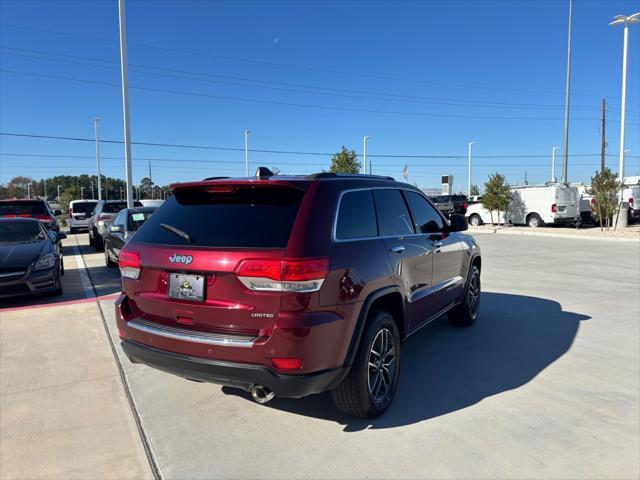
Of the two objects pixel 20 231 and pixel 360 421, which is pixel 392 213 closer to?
pixel 360 421

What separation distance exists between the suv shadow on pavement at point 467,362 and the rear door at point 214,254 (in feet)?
3.64

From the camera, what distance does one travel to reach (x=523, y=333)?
18.3 feet

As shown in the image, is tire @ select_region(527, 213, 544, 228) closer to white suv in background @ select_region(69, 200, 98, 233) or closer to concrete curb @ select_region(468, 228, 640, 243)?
concrete curb @ select_region(468, 228, 640, 243)

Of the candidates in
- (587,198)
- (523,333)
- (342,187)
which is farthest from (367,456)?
(587,198)

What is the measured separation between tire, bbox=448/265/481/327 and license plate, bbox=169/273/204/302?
138 inches

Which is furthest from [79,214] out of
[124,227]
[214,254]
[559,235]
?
[214,254]

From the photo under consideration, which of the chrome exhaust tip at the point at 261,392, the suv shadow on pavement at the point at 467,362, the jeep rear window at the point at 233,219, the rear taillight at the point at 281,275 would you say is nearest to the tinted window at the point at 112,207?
the suv shadow on pavement at the point at 467,362

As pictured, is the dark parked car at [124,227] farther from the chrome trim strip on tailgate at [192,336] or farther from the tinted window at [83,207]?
the tinted window at [83,207]

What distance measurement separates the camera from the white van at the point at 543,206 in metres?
23.2

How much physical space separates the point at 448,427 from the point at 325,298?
1380 millimetres

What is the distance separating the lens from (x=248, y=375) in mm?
2873

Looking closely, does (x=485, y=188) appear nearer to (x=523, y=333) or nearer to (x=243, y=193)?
(x=523, y=333)

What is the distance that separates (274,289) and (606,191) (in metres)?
22.6

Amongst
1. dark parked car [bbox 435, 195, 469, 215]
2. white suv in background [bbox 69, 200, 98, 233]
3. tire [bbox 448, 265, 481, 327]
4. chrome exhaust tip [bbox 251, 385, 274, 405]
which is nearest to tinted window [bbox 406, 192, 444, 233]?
tire [bbox 448, 265, 481, 327]
